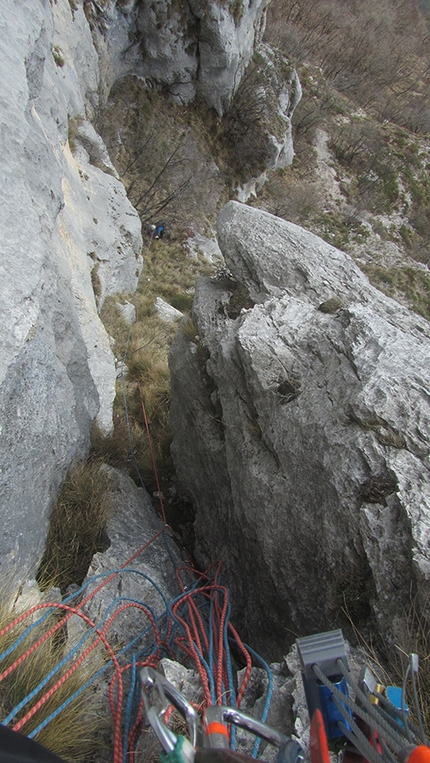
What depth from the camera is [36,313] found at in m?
2.92

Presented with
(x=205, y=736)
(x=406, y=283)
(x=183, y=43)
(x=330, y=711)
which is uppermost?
(x=183, y=43)

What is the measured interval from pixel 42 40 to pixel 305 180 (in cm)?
2451

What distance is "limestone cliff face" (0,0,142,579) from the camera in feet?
9.32

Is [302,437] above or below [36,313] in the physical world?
below

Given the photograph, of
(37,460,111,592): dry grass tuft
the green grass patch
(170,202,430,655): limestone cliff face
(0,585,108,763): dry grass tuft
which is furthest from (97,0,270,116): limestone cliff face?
(0,585,108,763): dry grass tuft

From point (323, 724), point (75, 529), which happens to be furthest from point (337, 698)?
point (75, 529)

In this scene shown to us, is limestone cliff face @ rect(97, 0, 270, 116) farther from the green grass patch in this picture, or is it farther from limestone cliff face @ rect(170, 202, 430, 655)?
limestone cliff face @ rect(170, 202, 430, 655)

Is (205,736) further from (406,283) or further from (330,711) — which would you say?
(406,283)

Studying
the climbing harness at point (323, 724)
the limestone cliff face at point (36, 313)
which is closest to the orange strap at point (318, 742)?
the climbing harness at point (323, 724)

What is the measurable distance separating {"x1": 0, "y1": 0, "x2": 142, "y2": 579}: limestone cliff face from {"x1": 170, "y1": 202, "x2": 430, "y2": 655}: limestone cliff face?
149 cm

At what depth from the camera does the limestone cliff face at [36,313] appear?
9.32ft

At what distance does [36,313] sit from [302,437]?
229cm

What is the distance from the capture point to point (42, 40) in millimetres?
4973

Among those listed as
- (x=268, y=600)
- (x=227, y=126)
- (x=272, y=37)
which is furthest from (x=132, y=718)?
(x=272, y=37)
